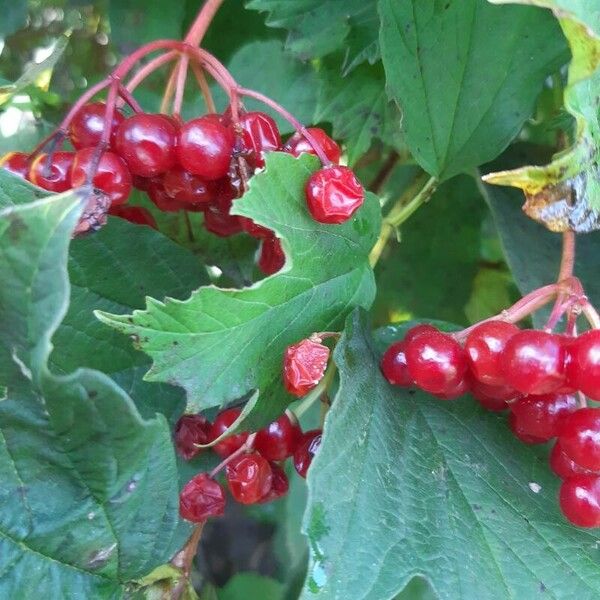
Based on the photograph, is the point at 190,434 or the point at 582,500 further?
the point at 190,434

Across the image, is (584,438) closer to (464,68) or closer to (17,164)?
(464,68)

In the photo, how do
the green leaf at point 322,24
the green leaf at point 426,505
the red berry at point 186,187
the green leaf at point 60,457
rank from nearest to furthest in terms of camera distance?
the green leaf at point 60,457, the green leaf at point 426,505, the red berry at point 186,187, the green leaf at point 322,24

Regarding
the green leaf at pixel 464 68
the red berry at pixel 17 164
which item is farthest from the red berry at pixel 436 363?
the red berry at pixel 17 164

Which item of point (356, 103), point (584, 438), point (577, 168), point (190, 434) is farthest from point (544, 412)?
point (356, 103)

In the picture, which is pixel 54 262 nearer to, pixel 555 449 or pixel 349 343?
pixel 349 343

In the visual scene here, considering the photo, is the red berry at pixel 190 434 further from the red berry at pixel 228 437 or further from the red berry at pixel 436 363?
the red berry at pixel 436 363

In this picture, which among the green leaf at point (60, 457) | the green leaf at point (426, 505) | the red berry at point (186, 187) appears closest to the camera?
the green leaf at point (60, 457)

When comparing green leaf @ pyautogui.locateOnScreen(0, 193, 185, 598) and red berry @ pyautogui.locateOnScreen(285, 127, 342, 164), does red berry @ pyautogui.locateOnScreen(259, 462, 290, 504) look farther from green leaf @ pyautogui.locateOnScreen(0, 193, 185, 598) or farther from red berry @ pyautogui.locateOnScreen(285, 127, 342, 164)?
red berry @ pyautogui.locateOnScreen(285, 127, 342, 164)
